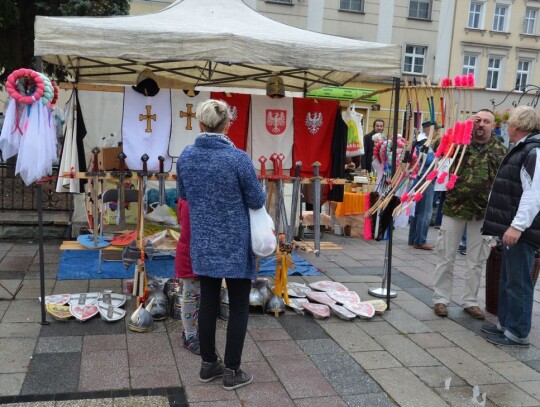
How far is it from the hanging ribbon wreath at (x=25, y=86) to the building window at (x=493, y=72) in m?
25.0

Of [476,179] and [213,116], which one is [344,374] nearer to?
[213,116]

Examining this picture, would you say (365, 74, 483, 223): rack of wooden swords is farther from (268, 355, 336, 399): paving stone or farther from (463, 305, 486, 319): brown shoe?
(268, 355, 336, 399): paving stone

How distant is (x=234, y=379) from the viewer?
3.25 metres

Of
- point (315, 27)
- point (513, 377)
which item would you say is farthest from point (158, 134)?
point (315, 27)

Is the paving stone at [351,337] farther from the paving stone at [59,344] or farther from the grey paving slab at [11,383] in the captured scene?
the grey paving slab at [11,383]

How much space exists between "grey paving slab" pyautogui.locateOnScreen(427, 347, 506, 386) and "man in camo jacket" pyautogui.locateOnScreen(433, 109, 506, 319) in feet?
2.74

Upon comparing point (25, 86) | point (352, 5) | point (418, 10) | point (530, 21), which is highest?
point (530, 21)

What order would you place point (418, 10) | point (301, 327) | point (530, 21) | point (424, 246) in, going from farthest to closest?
point (530, 21)
point (418, 10)
point (424, 246)
point (301, 327)

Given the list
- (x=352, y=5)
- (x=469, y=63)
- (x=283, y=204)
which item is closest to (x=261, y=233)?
(x=283, y=204)

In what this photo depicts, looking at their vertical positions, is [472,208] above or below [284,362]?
above

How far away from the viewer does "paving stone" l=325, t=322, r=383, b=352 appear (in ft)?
13.2

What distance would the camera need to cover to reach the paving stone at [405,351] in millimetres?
3827

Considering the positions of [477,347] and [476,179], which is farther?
[476,179]

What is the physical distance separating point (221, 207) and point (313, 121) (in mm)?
2317
